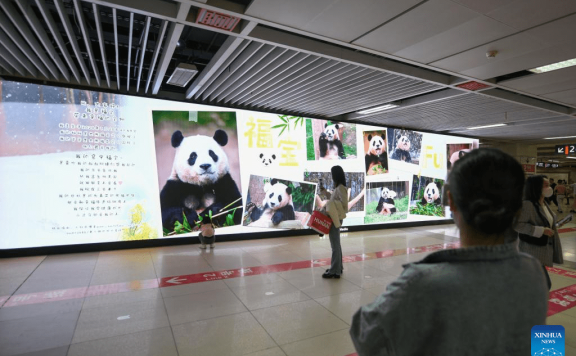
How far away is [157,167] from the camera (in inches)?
243

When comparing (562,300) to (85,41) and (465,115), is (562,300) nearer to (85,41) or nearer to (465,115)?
(465,115)

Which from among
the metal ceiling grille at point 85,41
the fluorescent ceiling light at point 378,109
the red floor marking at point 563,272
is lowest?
the red floor marking at point 563,272

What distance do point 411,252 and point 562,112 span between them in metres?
4.64

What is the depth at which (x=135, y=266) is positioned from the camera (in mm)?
4848

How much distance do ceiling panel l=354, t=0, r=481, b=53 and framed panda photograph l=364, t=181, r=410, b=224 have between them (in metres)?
5.43

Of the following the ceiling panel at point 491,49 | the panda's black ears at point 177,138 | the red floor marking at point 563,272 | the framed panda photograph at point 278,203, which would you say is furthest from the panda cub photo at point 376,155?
the panda's black ears at point 177,138

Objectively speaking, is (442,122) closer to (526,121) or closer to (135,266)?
(526,121)

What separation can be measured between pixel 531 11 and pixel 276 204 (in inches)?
219

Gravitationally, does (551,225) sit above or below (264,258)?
above

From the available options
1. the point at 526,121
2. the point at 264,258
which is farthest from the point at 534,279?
the point at 526,121

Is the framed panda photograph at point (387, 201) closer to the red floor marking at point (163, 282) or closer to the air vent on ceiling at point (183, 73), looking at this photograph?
the red floor marking at point (163, 282)

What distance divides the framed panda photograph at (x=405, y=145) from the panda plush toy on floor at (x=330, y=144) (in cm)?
188

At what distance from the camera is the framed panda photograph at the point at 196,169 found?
625 centimetres

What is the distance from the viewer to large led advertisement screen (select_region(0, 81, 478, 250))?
5.23m
